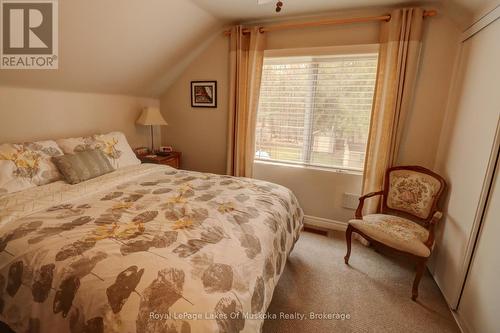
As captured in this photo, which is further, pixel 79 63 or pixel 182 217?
pixel 79 63

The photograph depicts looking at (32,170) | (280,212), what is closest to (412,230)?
(280,212)

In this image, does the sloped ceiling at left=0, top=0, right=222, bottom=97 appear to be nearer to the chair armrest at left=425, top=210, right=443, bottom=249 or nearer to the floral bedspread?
the floral bedspread

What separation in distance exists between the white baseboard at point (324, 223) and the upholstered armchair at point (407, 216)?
60 centimetres

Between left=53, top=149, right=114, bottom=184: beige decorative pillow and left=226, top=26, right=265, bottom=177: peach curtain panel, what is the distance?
4.78 ft

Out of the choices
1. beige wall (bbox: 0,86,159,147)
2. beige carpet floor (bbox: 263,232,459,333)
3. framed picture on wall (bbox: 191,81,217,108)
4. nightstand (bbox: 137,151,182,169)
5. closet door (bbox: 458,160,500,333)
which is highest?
framed picture on wall (bbox: 191,81,217,108)

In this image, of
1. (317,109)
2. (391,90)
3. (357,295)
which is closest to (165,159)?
(317,109)

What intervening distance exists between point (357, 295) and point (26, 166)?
8.90 feet

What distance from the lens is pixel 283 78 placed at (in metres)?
2.99

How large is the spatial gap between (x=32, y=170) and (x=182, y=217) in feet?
4.39

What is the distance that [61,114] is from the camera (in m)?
2.49

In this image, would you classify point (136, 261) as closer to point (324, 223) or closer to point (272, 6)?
point (324, 223)

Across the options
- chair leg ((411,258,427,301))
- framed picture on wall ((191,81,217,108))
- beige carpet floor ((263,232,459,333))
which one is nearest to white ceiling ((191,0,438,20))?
framed picture on wall ((191,81,217,108))

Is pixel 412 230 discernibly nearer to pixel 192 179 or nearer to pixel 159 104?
pixel 192 179

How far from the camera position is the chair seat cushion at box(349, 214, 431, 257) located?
1.85 meters
